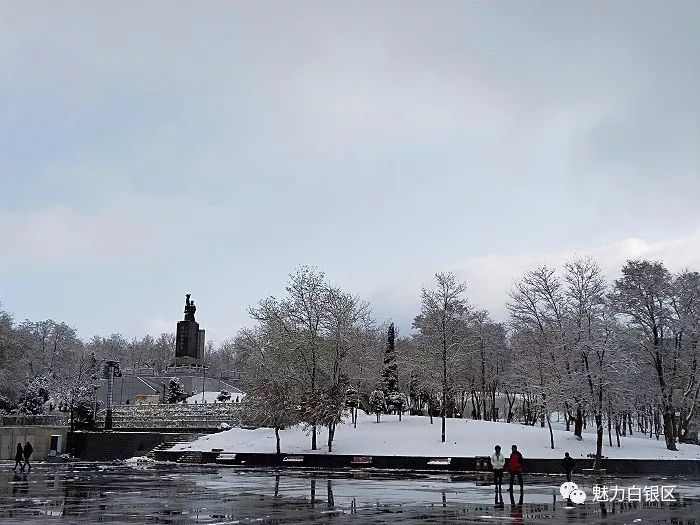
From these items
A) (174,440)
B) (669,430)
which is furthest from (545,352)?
(174,440)

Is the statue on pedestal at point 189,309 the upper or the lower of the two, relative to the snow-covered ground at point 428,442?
upper

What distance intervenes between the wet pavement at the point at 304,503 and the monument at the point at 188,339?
6676cm

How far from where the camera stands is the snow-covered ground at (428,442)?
46.7m

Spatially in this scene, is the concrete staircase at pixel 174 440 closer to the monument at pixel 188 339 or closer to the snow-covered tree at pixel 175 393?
the snow-covered tree at pixel 175 393

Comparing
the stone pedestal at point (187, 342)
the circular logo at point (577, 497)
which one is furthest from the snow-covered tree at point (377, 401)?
the circular logo at point (577, 497)

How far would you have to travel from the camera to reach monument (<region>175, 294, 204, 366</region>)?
9881 cm

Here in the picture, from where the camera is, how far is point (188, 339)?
9975 cm

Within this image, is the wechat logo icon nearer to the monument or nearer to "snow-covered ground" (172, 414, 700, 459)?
"snow-covered ground" (172, 414, 700, 459)

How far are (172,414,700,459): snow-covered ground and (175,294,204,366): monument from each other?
42709 millimetres

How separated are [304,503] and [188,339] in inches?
3216

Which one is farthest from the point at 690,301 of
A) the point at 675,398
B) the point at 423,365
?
the point at 423,365

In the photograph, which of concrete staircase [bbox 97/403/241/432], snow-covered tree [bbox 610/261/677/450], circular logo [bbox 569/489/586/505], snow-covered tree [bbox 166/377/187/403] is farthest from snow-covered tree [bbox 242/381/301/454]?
snow-covered tree [bbox 166/377/187/403]

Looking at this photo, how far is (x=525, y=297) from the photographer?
196 ft

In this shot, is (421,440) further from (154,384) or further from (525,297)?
(154,384)
